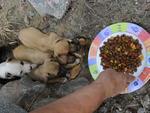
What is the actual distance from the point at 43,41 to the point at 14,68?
13.9 inches

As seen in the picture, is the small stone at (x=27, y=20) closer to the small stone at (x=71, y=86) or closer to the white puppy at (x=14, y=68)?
the white puppy at (x=14, y=68)

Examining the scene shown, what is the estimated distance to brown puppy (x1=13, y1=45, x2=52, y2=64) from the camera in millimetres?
3447

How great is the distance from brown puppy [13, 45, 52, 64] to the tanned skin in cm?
65

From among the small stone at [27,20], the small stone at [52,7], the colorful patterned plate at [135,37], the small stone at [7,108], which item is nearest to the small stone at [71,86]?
the colorful patterned plate at [135,37]

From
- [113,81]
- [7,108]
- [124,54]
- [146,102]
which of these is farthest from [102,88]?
[7,108]

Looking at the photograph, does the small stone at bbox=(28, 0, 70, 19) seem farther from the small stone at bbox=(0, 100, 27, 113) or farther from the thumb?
the small stone at bbox=(0, 100, 27, 113)

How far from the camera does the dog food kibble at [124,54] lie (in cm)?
321

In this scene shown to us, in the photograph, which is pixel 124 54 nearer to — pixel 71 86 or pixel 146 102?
pixel 146 102

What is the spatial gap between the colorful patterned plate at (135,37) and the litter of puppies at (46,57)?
13 centimetres

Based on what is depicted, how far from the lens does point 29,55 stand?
138 inches

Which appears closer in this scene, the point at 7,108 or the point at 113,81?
the point at 7,108

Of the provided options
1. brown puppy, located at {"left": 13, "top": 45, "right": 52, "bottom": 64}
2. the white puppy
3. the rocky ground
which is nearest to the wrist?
the rocky ground

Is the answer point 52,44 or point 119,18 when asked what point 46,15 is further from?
point 119,18

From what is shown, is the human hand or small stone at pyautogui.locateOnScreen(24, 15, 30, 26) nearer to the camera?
the human hand
